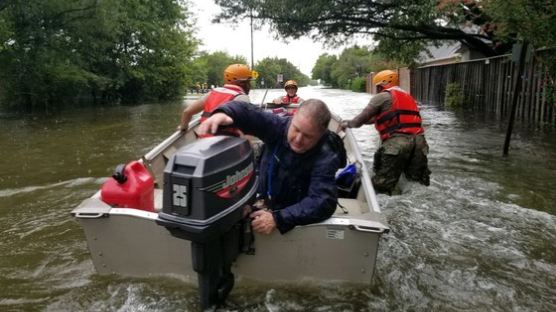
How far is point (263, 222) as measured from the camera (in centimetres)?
271

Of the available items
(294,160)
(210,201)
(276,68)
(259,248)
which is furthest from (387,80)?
(276,68)

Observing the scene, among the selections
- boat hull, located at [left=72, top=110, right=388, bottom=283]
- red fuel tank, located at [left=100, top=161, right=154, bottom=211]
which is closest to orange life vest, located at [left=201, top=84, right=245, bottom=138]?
red fuel tank, located at [left=100, top=161, right=154, bottom=211]

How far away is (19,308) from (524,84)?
1282 centimetres

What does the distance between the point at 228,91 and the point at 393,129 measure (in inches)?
71.3

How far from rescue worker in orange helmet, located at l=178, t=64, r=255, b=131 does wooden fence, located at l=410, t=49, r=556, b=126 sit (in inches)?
236

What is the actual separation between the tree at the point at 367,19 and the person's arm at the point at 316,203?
34.8 ft

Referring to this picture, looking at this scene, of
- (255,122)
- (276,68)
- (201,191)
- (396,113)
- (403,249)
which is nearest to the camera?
(201,191)

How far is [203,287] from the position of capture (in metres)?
2.60

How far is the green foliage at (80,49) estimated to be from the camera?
18.1 metres

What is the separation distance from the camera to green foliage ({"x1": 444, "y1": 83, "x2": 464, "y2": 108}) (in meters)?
17.9

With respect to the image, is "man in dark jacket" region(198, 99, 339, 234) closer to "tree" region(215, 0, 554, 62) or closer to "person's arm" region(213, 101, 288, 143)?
"person's arm" region(213, 101, 288, 143)

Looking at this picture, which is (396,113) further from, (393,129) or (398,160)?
(398,160)

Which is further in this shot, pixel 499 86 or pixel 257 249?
pixel 499 86

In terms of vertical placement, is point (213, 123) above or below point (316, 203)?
above
